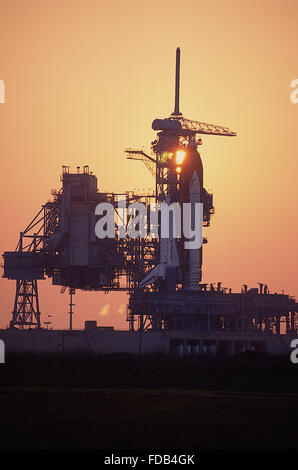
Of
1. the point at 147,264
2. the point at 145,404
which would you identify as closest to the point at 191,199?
the point at 147,264

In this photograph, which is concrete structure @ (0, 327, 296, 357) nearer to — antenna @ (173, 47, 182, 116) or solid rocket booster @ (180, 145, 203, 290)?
solid rocket booster @ (180, 145, 203, 290)

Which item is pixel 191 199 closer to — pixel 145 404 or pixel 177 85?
pixel 177 85

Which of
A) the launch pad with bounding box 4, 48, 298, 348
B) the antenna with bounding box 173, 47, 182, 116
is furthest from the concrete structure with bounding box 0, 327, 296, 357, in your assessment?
the antenna with bounding box 173, 47, 182, 116

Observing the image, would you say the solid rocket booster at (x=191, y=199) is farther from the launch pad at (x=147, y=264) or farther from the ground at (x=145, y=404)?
the ground at (x=145, y=404)

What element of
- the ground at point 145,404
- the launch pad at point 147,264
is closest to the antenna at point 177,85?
the launch pad at point 147,264

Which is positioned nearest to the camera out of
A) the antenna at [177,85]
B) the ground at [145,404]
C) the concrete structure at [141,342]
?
the ground at [145,404]

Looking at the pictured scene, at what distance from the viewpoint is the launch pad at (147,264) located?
139500 millimetres

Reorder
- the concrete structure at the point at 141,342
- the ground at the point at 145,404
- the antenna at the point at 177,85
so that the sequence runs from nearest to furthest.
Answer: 1. the ground at the point at 145,404
2. the concrete structure at the point at 141,342
3. the antenna at the point at 177,85

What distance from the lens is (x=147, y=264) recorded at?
5664 inches

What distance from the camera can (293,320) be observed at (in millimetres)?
141500

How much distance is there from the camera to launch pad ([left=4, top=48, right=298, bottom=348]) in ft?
458

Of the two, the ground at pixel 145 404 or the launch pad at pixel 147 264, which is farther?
the launch pad at pixel 147 264
